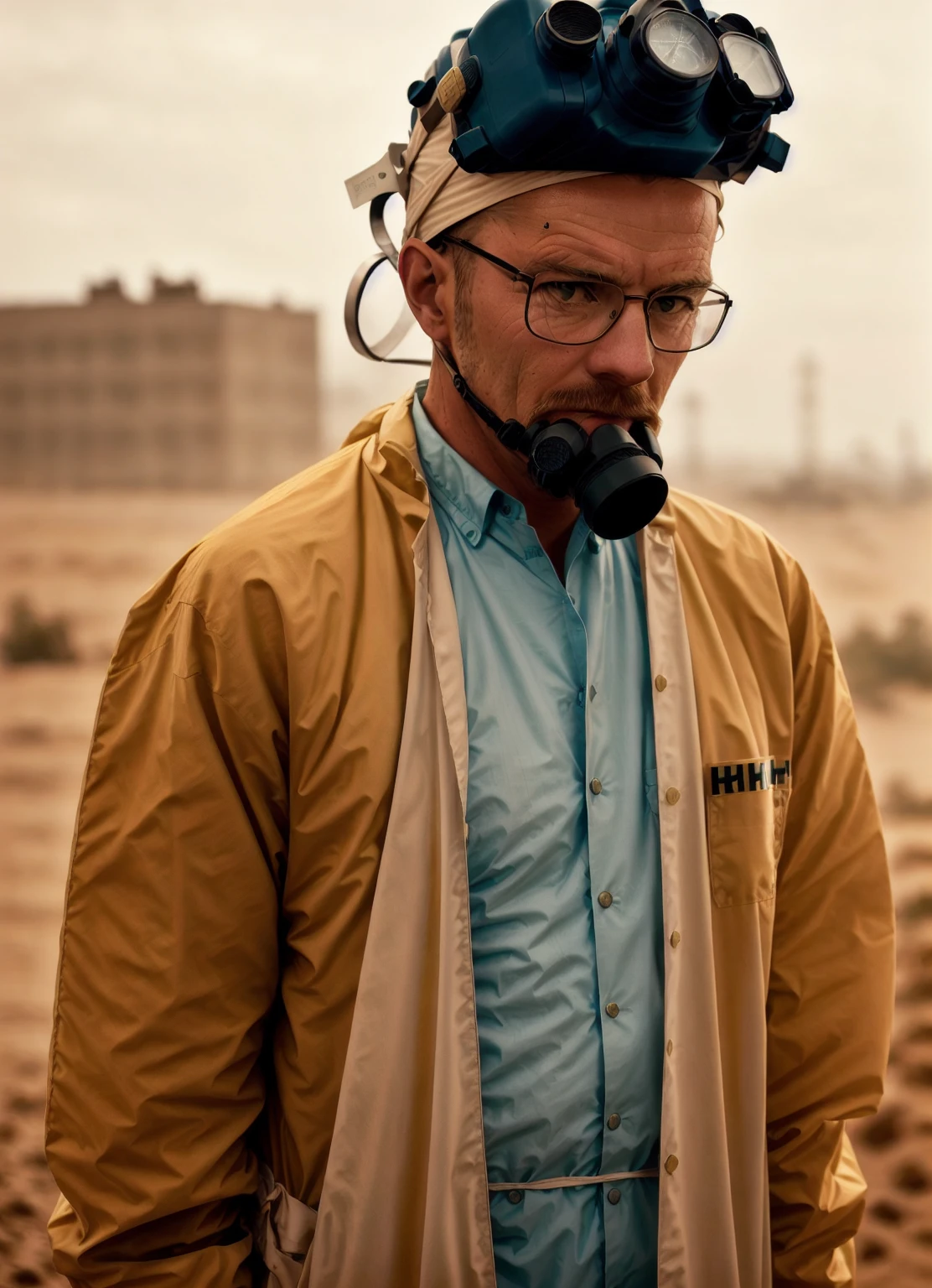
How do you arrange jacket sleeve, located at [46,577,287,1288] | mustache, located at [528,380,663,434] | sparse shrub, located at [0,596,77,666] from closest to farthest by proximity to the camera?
jacket sleeve, located at [46,577,287,1288] → mustache, located at [528,380,663,434] → sparse shrub, located at [0,596,77,666]

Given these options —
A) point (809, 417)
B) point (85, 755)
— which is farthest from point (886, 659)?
point (85, 755)

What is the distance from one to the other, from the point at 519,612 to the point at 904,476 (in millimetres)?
6984

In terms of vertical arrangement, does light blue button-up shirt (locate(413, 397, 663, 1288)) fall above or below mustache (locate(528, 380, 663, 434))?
below

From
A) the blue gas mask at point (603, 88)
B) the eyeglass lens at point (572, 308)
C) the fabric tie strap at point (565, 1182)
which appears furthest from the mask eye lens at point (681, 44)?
the fabric tie strap at point (565, 1182)

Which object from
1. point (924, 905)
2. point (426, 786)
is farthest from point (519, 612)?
point (924, 905)

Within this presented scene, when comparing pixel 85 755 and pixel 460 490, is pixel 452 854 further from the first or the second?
pixel 85 755

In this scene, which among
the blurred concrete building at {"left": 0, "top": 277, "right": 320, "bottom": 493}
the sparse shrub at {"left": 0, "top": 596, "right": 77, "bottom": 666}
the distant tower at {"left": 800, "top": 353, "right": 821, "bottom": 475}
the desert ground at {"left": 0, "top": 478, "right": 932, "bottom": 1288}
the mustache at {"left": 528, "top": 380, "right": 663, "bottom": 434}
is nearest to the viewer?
the mustache at {"left": 528, "top": 380, "right": 663, "bottom": 434}

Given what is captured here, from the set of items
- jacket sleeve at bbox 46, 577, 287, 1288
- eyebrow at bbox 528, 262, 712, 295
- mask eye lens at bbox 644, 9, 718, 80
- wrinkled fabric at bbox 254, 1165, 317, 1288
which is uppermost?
mask eye lens at bbox 644, 9, 718, 80

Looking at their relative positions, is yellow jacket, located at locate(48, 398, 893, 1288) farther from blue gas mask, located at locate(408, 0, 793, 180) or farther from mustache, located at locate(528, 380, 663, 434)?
blue gas mask, located at locate(408, 0, 793, 180)

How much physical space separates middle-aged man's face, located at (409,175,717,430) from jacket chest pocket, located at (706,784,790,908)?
42cm

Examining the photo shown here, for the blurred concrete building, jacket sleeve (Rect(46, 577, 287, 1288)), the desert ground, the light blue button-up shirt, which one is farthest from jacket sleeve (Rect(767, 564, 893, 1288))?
the blurred concrete building

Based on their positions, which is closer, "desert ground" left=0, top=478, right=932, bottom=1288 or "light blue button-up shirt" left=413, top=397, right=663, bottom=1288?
"light blue button-up shirt" left=413, top=397, right=663, bottom=1288

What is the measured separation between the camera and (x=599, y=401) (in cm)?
119

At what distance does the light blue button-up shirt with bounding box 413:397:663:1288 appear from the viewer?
1.14 metres
